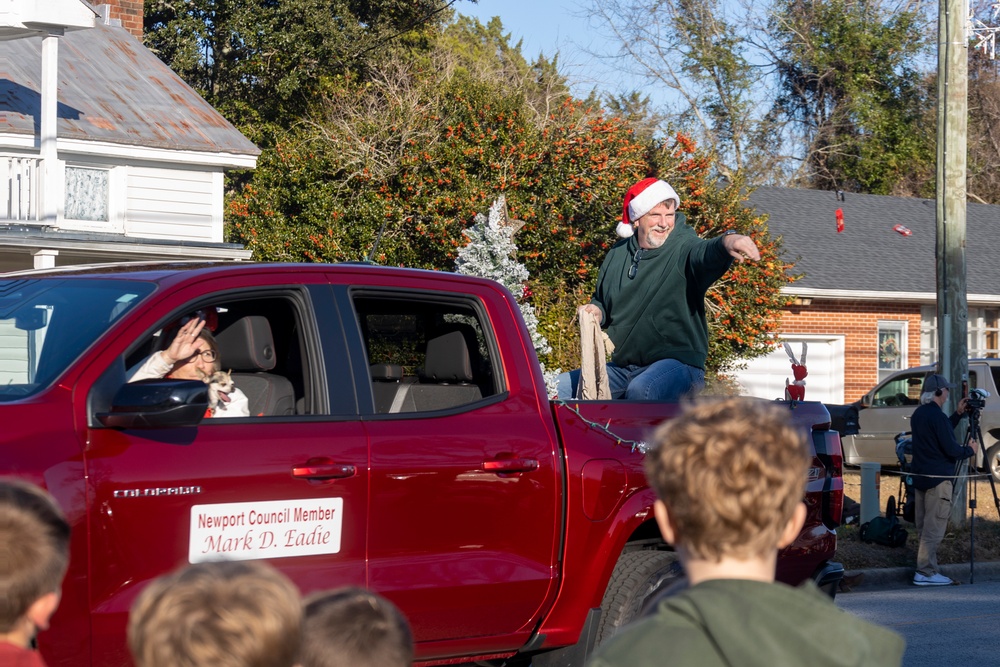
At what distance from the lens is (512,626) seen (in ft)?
16.7

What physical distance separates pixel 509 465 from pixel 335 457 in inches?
29.9

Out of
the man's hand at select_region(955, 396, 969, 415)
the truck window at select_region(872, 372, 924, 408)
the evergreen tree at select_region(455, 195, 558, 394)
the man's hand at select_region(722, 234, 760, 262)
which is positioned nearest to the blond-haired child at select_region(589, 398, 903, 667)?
the man's hand at select_region(722, 234, 760, 262)

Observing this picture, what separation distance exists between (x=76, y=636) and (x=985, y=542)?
11586mm

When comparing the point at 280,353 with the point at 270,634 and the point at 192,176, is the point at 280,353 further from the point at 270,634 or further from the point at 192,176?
the point at 192,176

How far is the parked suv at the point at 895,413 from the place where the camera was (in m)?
19.1

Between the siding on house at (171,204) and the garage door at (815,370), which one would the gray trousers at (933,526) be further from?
the garage door at (815,370)

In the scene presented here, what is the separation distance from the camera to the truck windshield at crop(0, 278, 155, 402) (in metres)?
4.40

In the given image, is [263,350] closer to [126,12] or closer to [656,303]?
[656,303]

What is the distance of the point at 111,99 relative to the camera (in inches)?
843

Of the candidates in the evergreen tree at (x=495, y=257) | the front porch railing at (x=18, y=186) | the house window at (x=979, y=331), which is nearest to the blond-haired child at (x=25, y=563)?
the evergreen tree at (x=495, y=257)

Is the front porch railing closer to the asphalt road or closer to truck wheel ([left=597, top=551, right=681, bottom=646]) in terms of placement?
the asphalt road

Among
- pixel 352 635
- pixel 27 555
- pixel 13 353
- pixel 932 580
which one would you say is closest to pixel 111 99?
pixel 932 580

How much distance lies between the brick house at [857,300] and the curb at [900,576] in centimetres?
1147

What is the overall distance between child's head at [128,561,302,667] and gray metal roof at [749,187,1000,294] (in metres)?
23.5
